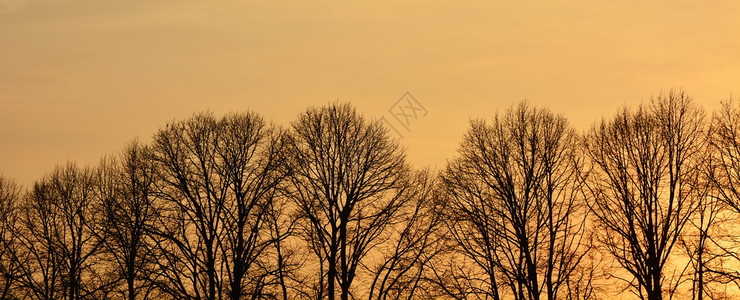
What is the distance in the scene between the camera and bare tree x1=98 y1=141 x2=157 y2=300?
151ft

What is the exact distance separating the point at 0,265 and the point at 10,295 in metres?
2.20

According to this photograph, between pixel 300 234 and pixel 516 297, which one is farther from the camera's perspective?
pixel 300 234

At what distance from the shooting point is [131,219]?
48.6 meters

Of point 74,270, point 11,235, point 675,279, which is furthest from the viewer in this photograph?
point 11,235

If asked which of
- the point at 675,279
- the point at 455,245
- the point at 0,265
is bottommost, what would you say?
the point at 675,279

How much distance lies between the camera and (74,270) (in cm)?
5300

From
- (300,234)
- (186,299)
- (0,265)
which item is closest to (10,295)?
(0,265)

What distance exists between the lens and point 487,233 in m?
43.0

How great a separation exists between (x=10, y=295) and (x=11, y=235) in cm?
441

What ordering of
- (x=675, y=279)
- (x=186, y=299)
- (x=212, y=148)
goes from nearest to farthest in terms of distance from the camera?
(x=675, y=279), (x=186, y=299), (x=212, y=148)

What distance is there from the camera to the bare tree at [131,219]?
46000 mm

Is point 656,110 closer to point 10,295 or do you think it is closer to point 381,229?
point 381,229

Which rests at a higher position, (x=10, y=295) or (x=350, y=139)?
(x=350, y=139)

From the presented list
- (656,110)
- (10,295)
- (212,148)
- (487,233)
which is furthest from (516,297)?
(10,295)
